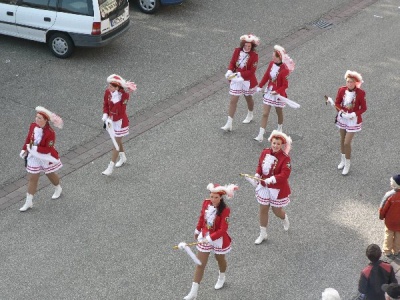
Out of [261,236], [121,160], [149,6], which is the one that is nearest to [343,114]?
[261,236]

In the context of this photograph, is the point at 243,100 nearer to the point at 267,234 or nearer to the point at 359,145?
the point at 359,145

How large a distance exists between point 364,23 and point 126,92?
7978 millimetres

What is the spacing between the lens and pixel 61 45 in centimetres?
1706

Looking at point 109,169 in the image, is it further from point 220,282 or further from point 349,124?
point 349,124

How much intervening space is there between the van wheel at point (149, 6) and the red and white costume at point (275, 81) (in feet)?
19.7

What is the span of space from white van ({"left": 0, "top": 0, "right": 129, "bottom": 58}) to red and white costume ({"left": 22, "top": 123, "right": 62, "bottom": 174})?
4.97 m

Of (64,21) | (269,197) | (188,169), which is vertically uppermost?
(269,197)

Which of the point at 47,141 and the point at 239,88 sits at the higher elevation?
the point at 47,141

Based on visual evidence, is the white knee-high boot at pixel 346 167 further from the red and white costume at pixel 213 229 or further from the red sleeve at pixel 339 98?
the red and white costume at pixel 213 229

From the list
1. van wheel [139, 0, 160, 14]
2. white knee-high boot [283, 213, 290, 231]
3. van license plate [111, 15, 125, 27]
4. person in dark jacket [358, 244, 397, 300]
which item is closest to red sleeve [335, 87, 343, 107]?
white knee-high boot [283, 213, 290, 231]

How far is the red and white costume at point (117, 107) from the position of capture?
42.7ft

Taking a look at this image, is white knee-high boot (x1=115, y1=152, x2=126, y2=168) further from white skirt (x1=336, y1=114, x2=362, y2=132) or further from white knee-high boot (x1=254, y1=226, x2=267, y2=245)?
white skirt (x1=336, y1=114, x2=362, y2=132)

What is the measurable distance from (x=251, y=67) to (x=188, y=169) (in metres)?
2.11

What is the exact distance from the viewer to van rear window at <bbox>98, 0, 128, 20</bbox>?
16.8 meters
